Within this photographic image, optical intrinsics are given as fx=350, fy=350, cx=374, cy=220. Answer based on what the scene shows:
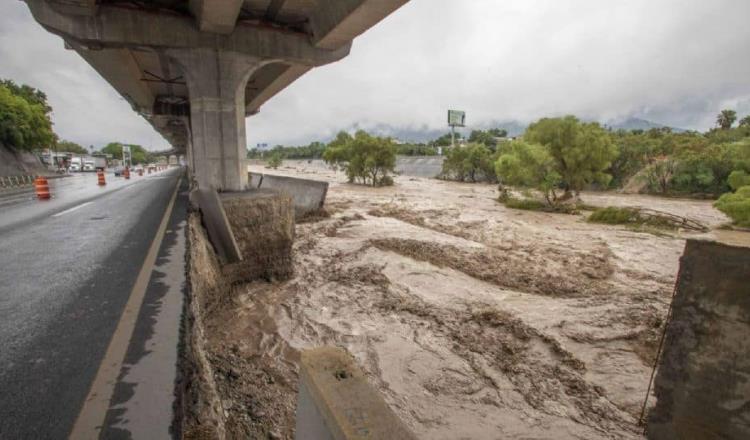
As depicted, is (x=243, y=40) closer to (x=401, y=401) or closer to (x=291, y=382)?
(x=291, y=382)

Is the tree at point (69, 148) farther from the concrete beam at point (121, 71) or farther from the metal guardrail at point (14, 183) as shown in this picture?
the concrete beam at point (121, 71)

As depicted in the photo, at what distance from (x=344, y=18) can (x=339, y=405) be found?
26.7ft

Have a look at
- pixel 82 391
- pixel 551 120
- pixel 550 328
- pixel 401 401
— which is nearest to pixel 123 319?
pixel 82 391

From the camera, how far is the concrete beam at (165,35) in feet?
27.5

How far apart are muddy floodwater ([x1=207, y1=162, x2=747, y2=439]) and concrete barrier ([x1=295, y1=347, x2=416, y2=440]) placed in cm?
308

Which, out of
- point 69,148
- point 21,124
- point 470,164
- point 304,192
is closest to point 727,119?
point 470,164

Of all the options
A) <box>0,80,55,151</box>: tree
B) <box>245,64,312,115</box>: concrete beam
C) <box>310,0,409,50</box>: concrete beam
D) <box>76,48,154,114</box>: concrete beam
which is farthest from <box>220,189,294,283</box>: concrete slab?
<box>0,80,55,151</box>: tree

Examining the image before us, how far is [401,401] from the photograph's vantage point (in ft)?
18.3

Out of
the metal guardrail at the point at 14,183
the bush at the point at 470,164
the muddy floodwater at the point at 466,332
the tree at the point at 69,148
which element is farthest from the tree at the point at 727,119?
the tree at the point at 69,148

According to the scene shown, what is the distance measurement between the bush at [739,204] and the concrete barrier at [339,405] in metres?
20.0

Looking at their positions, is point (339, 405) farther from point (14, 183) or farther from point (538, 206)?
point (14, 183)

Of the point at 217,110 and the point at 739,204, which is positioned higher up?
the point at 217,110

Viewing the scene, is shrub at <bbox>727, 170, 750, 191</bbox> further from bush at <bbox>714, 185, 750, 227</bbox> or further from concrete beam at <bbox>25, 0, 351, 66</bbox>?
concrete beam at <bbox>25, 0, 351, 66</bbox>

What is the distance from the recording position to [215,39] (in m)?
9.91
